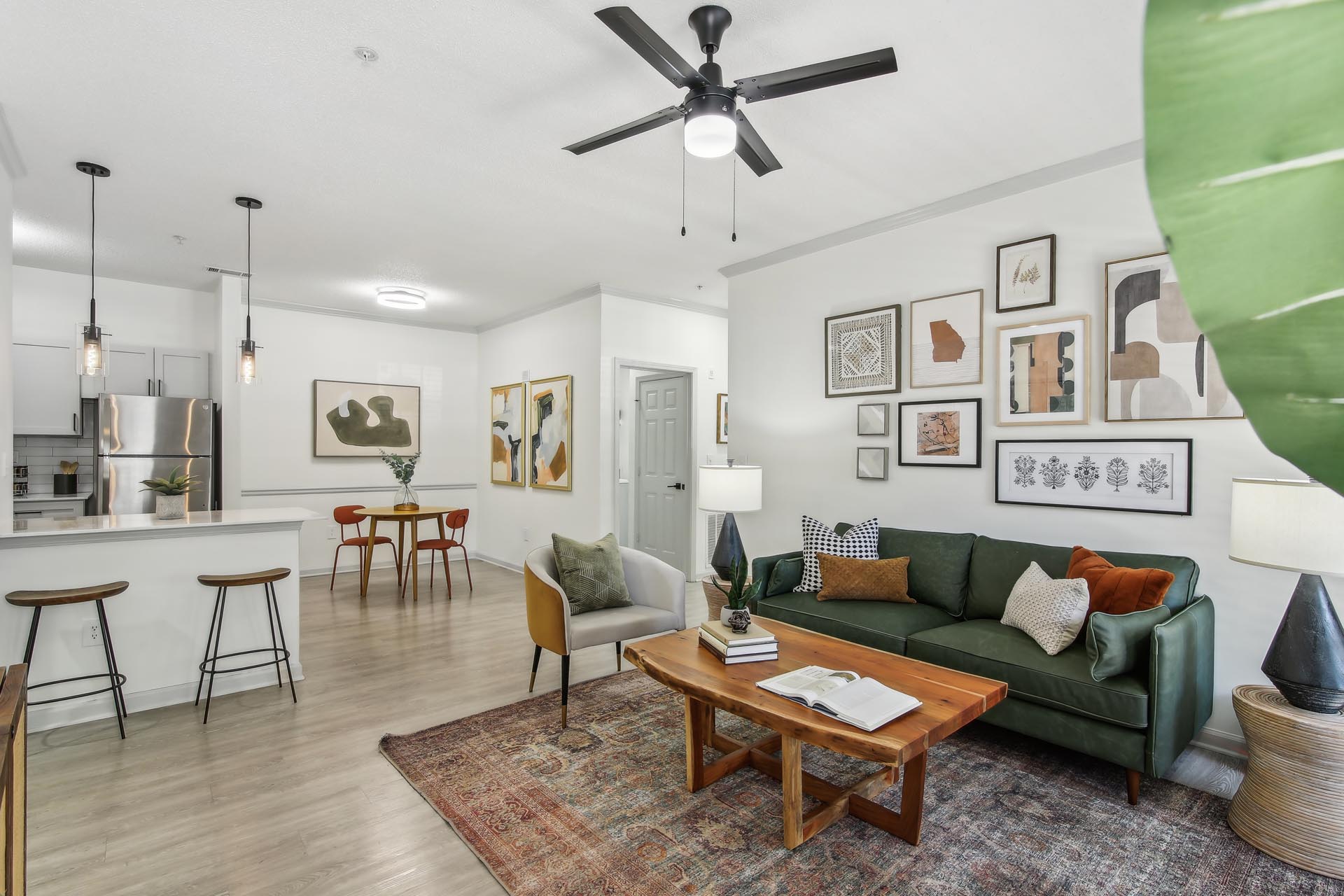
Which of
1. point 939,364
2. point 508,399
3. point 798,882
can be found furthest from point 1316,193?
point 508,399

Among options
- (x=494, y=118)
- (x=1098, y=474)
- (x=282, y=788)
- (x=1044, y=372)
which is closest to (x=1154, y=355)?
(x=1044, y=372)

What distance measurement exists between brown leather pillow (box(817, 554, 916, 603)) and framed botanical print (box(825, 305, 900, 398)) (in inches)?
42.0

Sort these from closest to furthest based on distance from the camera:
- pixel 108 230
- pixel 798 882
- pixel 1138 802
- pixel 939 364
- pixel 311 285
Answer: pixel 798 882, pixel 1138 802, pixel 939 364, pixel 108 230, pixel 311 285

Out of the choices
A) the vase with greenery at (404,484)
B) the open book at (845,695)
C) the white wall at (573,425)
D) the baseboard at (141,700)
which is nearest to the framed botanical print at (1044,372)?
the open book at (845,695)

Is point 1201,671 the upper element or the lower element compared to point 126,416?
lower

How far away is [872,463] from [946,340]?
0.81 meters

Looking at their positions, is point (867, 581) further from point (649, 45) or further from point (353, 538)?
point (353, 538)

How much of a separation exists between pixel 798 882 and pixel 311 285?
549 centimetres

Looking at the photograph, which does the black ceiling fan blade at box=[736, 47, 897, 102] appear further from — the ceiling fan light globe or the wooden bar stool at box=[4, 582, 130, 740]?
the wooden bar stool at box=[4, 582, 130, 740]

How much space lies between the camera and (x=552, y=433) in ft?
A: 20.1

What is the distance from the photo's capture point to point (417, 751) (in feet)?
9.11

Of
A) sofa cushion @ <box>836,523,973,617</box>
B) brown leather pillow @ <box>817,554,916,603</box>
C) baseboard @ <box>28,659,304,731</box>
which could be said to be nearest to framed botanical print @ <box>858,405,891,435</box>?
sofa cushion @ <box>836,523,973,617</box>

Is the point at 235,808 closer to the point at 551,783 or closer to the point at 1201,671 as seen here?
the point at 551,783

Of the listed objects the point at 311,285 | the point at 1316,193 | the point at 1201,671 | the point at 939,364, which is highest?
the point at 311,285
